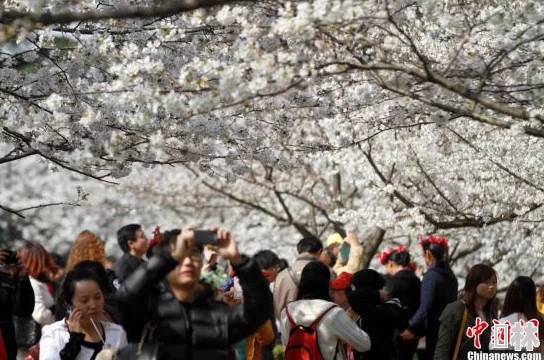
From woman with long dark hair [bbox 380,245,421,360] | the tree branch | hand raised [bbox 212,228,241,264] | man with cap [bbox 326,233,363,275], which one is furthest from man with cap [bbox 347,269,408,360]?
the tree branch

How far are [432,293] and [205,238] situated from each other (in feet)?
17.8

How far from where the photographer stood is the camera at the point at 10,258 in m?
7.66

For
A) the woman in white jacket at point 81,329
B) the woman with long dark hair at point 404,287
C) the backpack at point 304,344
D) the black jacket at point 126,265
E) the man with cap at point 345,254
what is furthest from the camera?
the man with cap at point 345,254

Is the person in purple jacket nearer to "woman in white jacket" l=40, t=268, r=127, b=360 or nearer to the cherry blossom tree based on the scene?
the cherry blossom tree

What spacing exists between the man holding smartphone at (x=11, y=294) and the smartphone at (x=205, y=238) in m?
2.88

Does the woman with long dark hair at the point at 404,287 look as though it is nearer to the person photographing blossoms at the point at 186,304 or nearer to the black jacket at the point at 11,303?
the black jacket at the point at 11,303

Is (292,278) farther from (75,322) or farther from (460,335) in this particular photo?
(75,322)

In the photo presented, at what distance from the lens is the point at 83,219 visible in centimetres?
2647

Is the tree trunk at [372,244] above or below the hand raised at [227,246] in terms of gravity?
above

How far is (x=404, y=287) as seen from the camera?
1037 cm

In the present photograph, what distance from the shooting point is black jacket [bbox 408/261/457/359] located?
9992 millimetres

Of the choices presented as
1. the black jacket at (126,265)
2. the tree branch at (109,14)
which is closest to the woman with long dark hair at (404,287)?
the black jacket at (126,265)

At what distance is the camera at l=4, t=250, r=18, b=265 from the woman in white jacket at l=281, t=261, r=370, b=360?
1.93 m

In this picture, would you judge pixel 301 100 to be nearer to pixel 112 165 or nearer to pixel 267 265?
pixel 112 165
